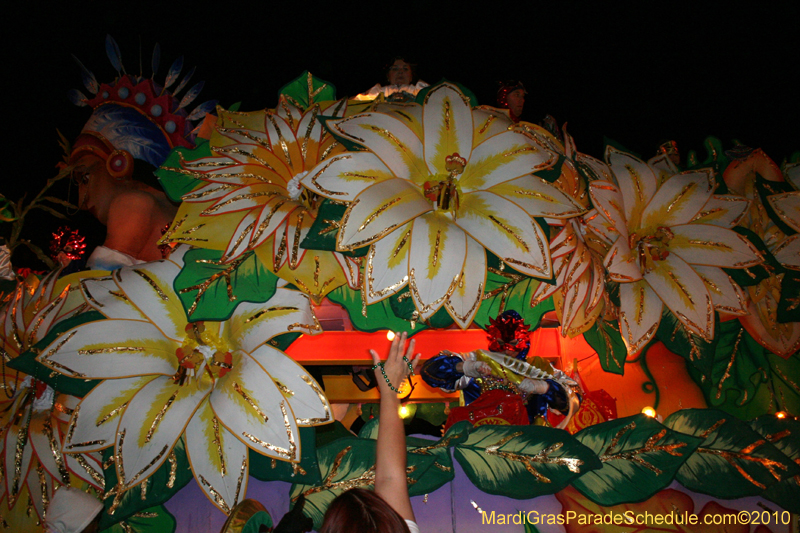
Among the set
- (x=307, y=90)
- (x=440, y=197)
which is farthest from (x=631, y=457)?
(x=307, y=90)

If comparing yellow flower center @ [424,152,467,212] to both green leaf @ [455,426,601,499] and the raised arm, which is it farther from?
green leaf @ [455,426,601,499]

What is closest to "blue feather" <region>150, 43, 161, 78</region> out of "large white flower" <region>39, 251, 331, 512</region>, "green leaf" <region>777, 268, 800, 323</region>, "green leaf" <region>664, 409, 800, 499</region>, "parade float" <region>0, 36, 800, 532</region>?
"parade float" <region>0, 36, 800, 532</region>

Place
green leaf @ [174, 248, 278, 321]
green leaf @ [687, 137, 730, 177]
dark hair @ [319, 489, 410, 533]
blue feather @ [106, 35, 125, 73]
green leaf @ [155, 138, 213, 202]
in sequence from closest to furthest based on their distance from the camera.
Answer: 1. dark hair @ [319, 489, 410, 533]
2. green leaf @ [174, 248, 278, 321]
3. green leaf @ [155, 138, 213, 202]
4. green leaf @ [687, 137, 730, 177]
5. blue feather @ [106, 35, 125, 73]

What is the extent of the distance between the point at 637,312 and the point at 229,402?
919 millimetres

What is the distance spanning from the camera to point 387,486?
106 centimetres

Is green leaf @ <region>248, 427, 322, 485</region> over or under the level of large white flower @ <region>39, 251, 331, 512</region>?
under

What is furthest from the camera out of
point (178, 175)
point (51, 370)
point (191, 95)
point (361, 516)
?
point (191, 95)

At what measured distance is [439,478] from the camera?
1.14 meters

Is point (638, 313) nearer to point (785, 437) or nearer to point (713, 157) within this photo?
point (785, 437)

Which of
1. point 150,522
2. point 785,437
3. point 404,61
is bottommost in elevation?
point 150,522

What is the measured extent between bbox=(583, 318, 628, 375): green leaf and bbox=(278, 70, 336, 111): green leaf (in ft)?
2.81

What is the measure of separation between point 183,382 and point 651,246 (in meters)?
1.08

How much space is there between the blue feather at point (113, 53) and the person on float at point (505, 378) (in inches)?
48.0

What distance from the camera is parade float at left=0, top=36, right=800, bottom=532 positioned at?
1.12m
